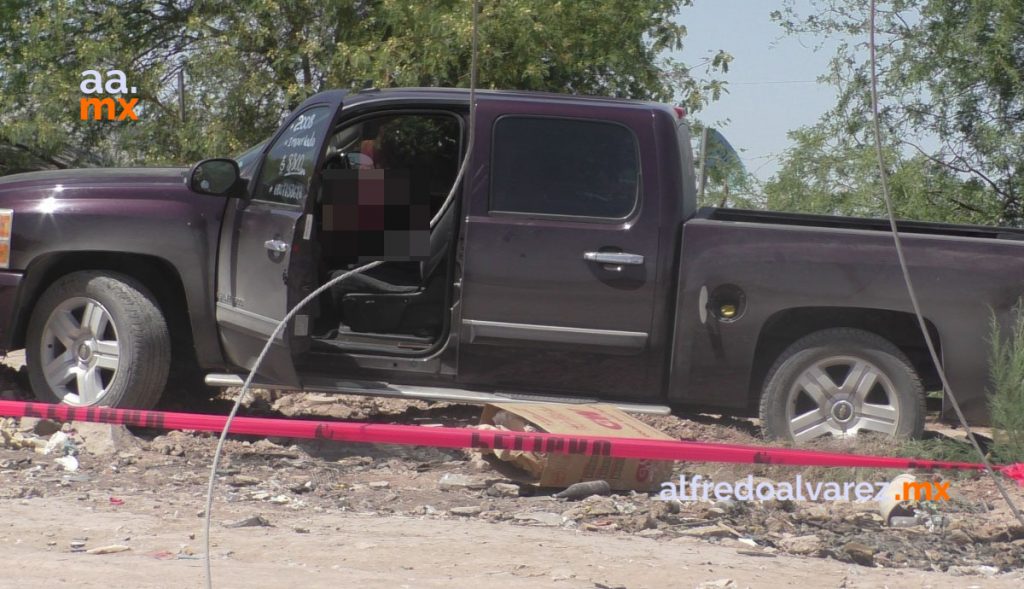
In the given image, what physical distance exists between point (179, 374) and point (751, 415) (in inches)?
122

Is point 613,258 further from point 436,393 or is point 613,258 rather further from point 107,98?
point 107,98

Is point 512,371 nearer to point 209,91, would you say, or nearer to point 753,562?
point 753,562

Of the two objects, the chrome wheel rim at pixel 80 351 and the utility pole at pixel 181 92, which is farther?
the utility pole at pixel 181 92

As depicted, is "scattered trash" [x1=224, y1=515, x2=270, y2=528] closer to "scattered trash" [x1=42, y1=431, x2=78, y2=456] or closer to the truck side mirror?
"scattered trash" [x1=42, y1=431, x2=78, y2=456]

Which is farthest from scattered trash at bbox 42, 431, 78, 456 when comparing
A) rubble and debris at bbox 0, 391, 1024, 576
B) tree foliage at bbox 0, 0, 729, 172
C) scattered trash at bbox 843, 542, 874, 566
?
tree foliage at bbox 0, 0, 729, 172

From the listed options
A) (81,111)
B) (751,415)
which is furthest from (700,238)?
(81,111)

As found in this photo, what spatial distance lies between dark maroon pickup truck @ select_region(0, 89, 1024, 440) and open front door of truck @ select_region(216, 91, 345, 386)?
0.5 inches

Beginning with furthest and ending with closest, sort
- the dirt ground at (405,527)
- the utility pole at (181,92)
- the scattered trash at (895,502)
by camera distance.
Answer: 1. the utility pole at (181,92)
2. the scattered trash at (895,502)
3. the dirt ground at (405,527)

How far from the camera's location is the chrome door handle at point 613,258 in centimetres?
584

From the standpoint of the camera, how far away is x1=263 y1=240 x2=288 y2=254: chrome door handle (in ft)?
19.0

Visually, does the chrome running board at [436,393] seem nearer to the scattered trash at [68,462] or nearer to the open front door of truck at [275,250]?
the open front door of truck at [275,250]

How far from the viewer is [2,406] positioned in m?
5.80

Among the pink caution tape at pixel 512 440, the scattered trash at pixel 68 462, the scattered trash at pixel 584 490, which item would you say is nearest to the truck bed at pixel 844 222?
the pink caution tape at pixel 512 440

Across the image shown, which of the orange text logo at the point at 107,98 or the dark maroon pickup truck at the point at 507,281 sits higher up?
the orange text logo at the point at 107,98
